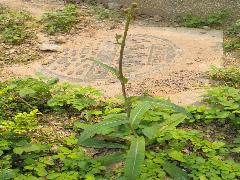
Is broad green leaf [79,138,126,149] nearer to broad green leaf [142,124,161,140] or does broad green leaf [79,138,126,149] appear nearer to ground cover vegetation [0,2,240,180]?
ground cover vegetation [0,2,240,180]

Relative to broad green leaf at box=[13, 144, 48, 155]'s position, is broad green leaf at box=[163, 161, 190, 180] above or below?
below

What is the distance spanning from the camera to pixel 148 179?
9.58 feet

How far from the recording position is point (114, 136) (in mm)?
3355

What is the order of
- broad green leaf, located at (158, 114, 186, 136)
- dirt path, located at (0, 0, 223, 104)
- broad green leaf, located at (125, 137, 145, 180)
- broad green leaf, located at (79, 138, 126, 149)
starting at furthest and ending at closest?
dirt path, located at (0, 0, 223, 104)
broad green leaf, located at (158, 114, 186, 136)
broad green leaf, located at (79, 138, 126, 149)
broad green leaf, located at (125, 137, 145, 180)

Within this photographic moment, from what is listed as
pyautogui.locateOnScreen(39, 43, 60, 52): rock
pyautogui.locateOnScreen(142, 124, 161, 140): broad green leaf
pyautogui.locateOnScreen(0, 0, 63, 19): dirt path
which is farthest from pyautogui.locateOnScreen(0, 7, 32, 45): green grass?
pyautogui.locateOnScreen(142, 124, 161, 140): broad green leaf

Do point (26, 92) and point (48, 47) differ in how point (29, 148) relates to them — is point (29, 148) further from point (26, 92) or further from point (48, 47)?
point (48, 47)

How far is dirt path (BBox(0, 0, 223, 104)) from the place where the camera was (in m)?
4.84

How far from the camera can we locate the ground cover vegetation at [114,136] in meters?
3.02

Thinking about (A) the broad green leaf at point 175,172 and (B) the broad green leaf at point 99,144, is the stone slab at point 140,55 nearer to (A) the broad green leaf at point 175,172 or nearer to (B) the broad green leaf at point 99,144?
(B) the broad green leaf at point 99,144

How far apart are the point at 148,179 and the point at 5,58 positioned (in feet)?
11.1

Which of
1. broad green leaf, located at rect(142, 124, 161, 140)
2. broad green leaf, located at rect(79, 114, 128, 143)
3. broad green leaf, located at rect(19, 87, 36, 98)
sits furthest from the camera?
broad green leaf, located at rect(19, 87, 36, 98)

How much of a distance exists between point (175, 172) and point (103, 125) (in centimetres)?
61

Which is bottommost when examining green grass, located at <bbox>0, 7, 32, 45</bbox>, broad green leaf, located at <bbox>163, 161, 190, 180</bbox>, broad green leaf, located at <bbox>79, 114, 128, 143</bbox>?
broad green leaf, located at <bbox>163, 161, 190, 180</bbox>

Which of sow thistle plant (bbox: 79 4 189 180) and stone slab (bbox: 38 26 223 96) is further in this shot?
stone slab (bbox: 38 26 223 96)
